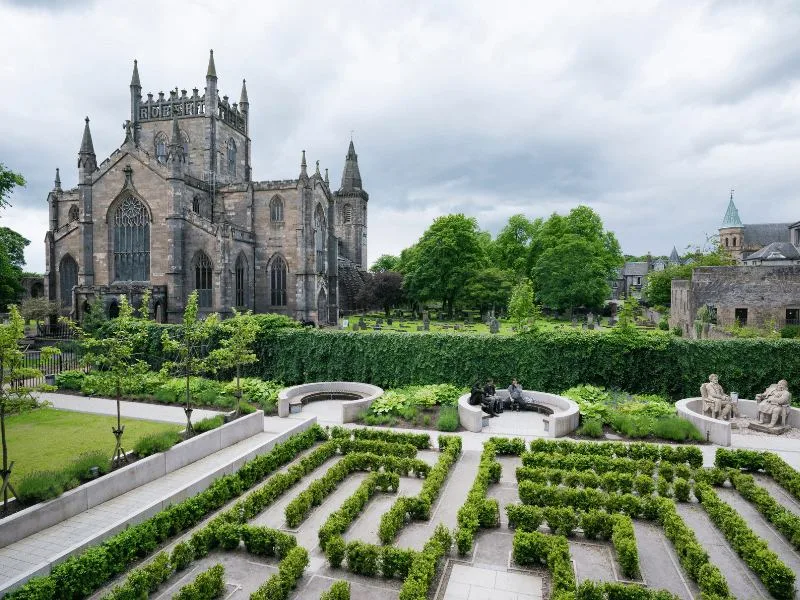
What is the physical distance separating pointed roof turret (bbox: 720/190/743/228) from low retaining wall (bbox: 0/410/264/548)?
90560 millimetres

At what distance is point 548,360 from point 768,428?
783cm

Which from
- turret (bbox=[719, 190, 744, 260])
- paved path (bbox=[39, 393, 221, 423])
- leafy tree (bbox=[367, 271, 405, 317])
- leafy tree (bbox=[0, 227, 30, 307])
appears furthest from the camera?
turret (bbox=[719, 190, 744, 260])

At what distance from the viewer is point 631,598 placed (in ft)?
24.0

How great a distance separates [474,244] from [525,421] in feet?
132

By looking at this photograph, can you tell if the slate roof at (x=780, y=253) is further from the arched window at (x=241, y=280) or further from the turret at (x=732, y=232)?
the arched window at (x=241, y=280)

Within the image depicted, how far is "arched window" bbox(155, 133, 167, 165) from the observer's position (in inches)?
1925

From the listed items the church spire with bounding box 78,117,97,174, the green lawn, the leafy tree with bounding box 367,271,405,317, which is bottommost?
the green lawn

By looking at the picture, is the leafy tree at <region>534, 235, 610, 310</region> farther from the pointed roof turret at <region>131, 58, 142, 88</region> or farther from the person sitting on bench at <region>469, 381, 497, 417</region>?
the pointed roof turret at <region>131, 58, 142, 88</region>

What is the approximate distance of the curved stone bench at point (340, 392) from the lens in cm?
1839

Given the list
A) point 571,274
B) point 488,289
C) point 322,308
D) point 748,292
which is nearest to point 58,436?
point 322,308

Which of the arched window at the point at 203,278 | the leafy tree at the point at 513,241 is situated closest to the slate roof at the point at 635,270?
the leafy tree at the point at 513,241

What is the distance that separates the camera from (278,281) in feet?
146

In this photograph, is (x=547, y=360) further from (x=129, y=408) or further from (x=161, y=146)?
(x=161, y=146)

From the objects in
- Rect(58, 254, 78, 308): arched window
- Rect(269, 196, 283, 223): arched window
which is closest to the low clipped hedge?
Rect(269, 196, 283, 223): arched window
